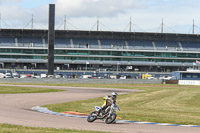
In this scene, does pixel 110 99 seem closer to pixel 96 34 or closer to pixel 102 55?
pixel 102 55

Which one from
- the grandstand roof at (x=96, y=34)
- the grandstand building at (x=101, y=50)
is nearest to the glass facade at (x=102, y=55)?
the grandstand building at (x=101, y=50)

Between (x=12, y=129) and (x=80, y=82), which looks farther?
(x=80, y=82)

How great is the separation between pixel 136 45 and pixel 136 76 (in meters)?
13.7

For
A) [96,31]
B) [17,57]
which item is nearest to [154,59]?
[96,31]

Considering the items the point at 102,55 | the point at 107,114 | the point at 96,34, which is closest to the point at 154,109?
the point at 107,114

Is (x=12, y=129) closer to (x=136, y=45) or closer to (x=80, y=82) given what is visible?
(x=80, y=82)

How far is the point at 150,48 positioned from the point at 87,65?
23.9 metres

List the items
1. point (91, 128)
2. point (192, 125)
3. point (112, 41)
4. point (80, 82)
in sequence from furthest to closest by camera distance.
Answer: point (112, 41), point (80, 82), point (192, 125), point (91, 128)

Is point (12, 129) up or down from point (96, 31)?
down

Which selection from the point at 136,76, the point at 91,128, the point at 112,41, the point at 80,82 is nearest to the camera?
the point at 91,128

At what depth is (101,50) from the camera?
5384 inches

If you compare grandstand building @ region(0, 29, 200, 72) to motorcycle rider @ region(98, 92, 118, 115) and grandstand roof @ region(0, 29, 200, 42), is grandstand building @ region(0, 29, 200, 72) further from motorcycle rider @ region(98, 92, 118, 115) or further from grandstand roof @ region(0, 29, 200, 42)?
motorcycle rider @ region(98, 92, 118, 115)

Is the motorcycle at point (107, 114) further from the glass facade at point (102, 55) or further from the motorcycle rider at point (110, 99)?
the glass facade at point (102, 55)

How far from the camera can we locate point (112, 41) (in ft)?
462
